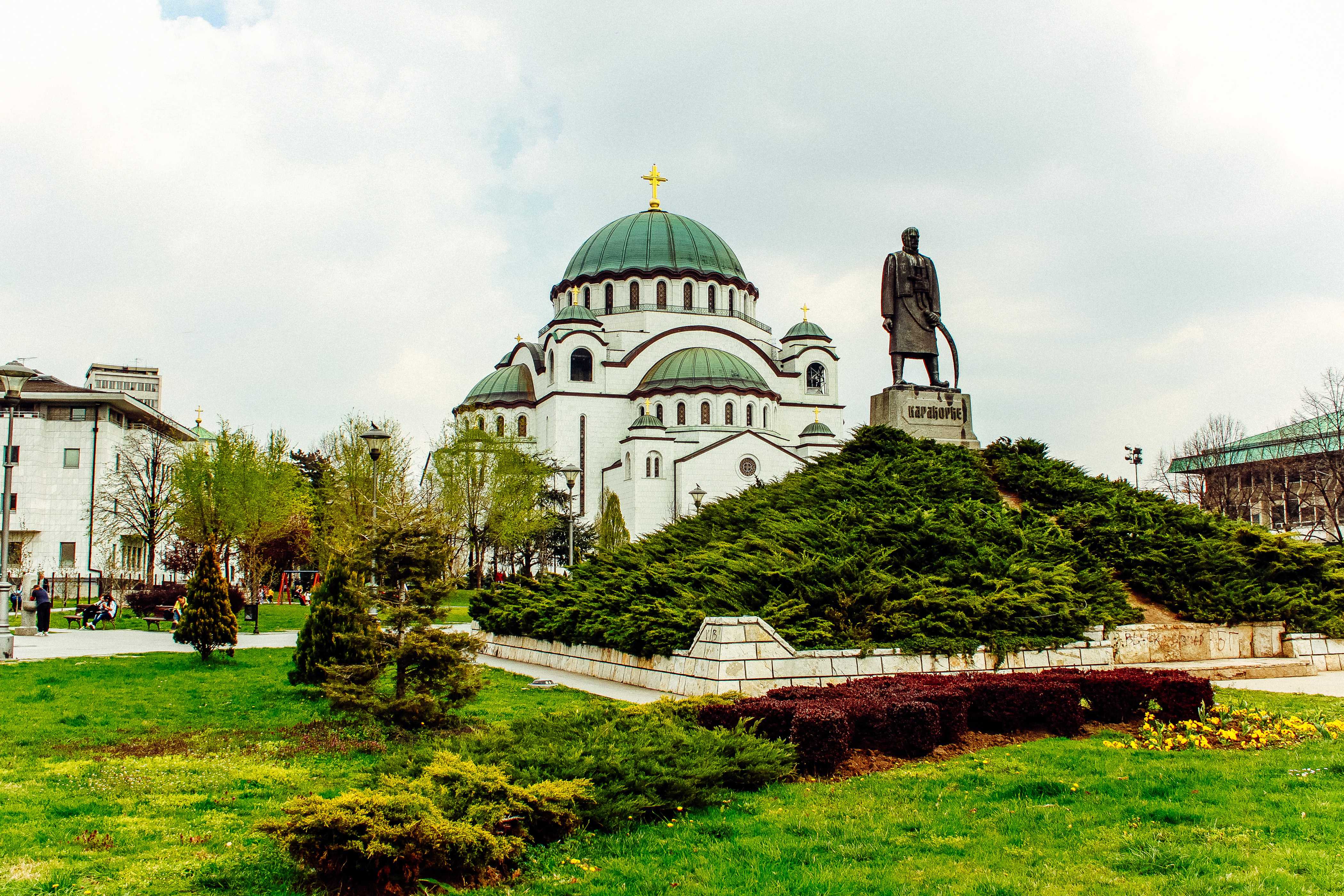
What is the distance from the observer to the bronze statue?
17.0 m

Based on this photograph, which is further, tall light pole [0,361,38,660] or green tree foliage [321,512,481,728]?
tall light pole [0,361,38,660]

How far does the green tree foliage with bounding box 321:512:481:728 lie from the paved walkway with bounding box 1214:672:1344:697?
7.86 m

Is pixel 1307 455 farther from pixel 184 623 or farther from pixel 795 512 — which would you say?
pixel 184 623

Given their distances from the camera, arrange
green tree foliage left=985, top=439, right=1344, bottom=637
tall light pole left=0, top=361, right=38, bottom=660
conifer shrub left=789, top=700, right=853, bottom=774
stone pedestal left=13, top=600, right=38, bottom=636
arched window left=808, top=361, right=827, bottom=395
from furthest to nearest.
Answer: arched window left=808, top=361, right=827, bottom=395 < stone pedestal left=13, top=600, right=38, bottom=636 < tall light pole left=0, top=361, right=38, bottom=660 < green tree foliage left=985, top=439, right=1344, bottom=637 < conifer shrub left=789, top=700, right=853, bottom=774

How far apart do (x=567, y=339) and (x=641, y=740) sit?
49.1m

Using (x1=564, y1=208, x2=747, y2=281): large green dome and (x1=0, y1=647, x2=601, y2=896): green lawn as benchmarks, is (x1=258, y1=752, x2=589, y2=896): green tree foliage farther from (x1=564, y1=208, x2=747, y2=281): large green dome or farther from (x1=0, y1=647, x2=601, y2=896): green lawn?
(x1=564, y1=208, x2=747, y2=281): large green dome

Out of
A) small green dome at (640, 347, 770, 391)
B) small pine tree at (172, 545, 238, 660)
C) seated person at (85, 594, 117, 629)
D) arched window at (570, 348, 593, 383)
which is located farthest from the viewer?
arched window at (570, 348, 593, 383)

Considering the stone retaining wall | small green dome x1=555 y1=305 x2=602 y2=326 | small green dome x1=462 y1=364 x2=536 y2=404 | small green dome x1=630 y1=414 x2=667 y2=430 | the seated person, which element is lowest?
the seated person

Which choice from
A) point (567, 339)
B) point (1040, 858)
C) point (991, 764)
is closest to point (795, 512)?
point (991, 764)

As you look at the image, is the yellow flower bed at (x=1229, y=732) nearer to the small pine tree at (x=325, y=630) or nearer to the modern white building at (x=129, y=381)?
the small pine tree at (x=325, y=630)

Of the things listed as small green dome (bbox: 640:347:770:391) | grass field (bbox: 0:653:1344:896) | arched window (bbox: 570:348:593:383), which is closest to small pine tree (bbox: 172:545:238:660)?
grass field (bbox: 0:653:1344:896)

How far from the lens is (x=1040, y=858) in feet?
15.8

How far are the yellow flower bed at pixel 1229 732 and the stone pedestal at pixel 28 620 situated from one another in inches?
873

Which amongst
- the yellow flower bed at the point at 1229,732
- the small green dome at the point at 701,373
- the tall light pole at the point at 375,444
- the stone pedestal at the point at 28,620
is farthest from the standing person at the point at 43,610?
the small green dome at the point at 701,373
